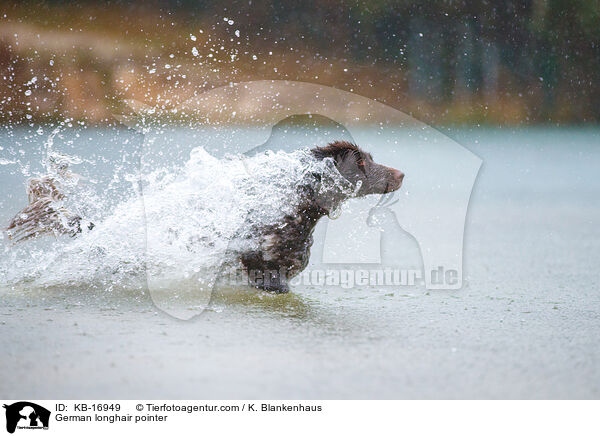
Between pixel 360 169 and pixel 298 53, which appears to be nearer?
pixel 360 169

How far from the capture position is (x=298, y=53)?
178 inches

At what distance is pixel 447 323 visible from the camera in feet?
7.19

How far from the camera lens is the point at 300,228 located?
2590 mm

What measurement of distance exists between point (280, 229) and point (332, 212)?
0.22 m

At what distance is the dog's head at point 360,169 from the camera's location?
2.62m
